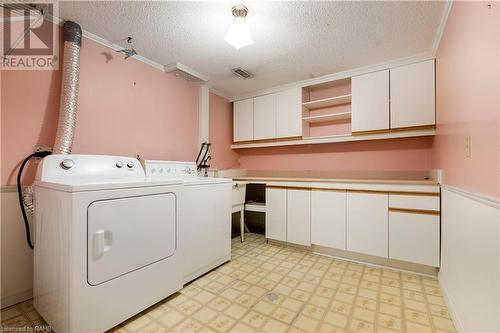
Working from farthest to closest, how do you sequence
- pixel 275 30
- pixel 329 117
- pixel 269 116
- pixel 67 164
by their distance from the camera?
pixel 269 116 → pixel 329 117 → pixel 275 30 → pixel 67 164

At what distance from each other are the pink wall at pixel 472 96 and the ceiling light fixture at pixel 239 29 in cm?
131

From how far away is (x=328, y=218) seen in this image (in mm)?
2445

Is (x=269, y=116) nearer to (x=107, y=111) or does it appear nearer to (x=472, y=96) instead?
(x=107, y=111)

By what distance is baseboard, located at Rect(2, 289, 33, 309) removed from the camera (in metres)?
1.53

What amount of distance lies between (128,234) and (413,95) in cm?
291

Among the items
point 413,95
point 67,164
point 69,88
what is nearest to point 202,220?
point 67,164

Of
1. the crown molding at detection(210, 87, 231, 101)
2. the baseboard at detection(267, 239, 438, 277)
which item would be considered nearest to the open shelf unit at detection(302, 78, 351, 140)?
the crown molding at detection(210, 87, 231, 101)

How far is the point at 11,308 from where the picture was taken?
1.52 metres

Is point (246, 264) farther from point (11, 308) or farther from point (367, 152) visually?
point (367, 152)

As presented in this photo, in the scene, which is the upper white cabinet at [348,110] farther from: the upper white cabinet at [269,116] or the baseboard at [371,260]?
the baseboard at [371,260]

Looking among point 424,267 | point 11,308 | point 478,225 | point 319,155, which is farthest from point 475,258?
point 11,308

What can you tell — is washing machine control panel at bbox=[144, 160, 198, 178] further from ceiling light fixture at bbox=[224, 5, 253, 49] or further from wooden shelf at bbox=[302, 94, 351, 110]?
wooden shelf at bbox=[302, 94, 351, 110]

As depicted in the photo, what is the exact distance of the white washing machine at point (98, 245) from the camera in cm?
117

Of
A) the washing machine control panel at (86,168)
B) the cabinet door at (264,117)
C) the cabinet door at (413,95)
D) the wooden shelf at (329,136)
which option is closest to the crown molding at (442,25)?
the cabinet door at (413,95)
